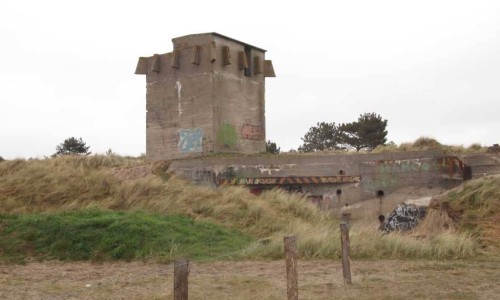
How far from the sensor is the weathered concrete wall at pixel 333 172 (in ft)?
49.3

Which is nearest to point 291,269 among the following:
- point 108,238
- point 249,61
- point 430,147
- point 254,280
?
point 254,280

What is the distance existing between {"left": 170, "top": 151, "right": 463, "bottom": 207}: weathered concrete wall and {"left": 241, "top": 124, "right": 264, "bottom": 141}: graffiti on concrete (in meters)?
1.98

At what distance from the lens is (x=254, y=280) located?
807cm

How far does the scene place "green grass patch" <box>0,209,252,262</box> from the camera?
1052cm

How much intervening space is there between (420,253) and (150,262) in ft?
16.4

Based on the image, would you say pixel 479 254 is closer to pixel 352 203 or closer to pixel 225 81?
pixel 352 203

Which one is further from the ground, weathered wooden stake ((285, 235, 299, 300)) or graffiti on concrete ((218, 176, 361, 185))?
graffiti on concrete ((218, 176, 361, 185))

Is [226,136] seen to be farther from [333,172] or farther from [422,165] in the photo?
[422,165]

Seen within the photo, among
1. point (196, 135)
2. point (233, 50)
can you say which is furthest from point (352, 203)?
point (233, 50)

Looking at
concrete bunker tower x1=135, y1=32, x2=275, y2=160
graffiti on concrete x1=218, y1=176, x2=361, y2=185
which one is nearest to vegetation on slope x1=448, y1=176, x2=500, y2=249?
graffiti on concrete x1=218, y1=176, x2=361, y2=185

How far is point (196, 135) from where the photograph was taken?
17578 mm

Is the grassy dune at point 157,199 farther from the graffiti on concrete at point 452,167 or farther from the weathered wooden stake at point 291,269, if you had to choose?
the weathered wooden stake at point 291,269

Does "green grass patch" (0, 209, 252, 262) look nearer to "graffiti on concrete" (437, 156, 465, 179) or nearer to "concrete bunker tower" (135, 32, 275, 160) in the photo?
"concrete bunker tower" (135, 32, 275, 160)

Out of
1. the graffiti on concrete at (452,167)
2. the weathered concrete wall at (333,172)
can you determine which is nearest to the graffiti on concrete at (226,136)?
the weathered concrete wall at (333,172)
